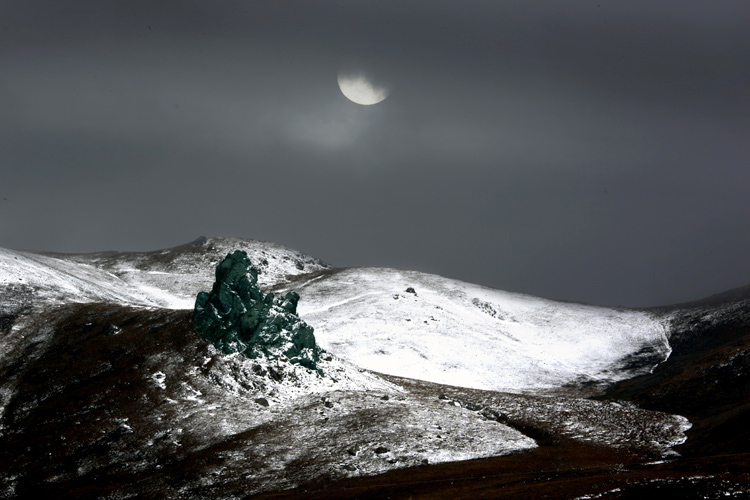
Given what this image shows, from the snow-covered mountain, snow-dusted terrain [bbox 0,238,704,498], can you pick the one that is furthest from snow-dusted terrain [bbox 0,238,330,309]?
snow-dusted terrain [bbox 0,238,704,498]

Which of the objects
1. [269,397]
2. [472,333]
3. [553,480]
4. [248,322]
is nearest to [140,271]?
[248,322]

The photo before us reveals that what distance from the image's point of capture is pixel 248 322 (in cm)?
5609

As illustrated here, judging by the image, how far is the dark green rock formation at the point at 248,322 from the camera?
55625 millimetres

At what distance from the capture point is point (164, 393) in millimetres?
48688

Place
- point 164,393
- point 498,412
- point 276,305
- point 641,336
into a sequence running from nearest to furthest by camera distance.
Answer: point 164,393 < point 498,412 < point 276,305 < point 641,336

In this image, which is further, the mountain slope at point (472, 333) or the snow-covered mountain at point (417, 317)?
the snow-covered mountain at point (417, 317)

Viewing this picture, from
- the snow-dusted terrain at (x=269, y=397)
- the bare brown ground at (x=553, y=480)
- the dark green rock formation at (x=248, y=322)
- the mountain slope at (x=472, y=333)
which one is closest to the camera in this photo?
the bare brown ground at (x=553, y=480)

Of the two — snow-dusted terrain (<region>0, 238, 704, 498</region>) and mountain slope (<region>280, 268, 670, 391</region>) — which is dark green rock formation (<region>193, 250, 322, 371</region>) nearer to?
snow-dusted terrain (<region>0, 238, 704, 498</region>)

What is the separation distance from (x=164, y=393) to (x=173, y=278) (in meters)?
73.0

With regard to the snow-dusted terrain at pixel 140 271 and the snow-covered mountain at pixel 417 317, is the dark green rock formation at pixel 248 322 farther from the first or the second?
the snow-dusted terrain at pixel 140 271

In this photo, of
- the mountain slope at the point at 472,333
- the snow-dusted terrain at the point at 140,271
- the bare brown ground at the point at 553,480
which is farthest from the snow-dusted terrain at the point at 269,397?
the bare brown ground at the point at 553,480

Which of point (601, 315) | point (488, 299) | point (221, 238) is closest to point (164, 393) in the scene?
point (488, 299)

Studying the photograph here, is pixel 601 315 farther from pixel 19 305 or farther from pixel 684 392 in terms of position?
pixel 19 305

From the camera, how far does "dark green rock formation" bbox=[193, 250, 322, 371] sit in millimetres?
55625
